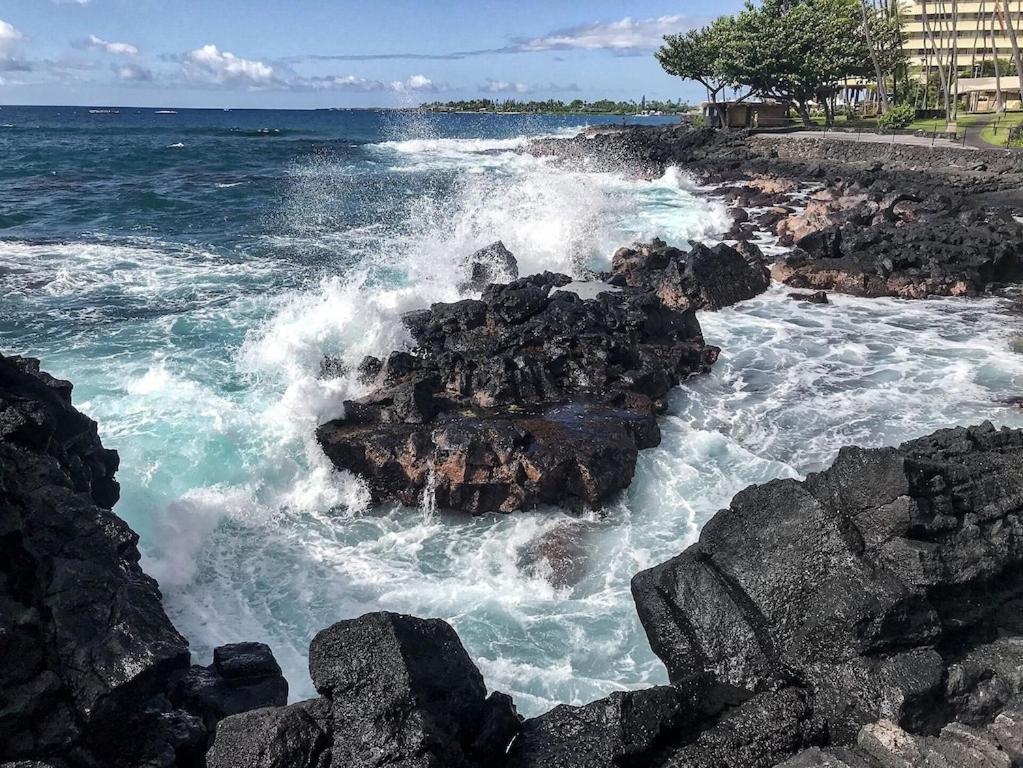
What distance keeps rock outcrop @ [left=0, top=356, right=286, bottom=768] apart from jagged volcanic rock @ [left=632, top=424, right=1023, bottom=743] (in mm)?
4011

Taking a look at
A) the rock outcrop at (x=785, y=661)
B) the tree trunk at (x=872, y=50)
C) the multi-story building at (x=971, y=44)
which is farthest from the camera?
the multi-story building at (x=971, y=44)

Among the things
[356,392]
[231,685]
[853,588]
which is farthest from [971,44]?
[231,685]

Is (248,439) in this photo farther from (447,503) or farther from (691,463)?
(691,463)

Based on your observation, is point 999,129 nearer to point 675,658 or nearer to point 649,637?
point 649,637

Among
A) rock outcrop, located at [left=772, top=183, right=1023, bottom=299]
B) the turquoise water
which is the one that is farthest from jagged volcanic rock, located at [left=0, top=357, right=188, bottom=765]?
rock outcrop, located at [left=772, top=183, right=1023, bottom=299]

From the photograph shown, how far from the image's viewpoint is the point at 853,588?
671cm

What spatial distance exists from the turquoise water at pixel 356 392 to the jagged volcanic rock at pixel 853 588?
1512 millimetres

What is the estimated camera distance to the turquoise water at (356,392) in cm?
962

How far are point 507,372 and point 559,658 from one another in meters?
5.95

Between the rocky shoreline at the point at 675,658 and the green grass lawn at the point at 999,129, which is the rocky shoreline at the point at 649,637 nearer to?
the rocky shoreline at the point at 675,658

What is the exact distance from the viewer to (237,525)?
11.4m

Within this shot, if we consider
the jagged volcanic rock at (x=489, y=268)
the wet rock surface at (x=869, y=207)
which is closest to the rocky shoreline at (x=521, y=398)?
the jagged volcanic rock at (x=489, y=268)

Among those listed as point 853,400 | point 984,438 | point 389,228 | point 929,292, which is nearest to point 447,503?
point 984,438

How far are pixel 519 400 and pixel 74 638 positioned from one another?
27.0ft
